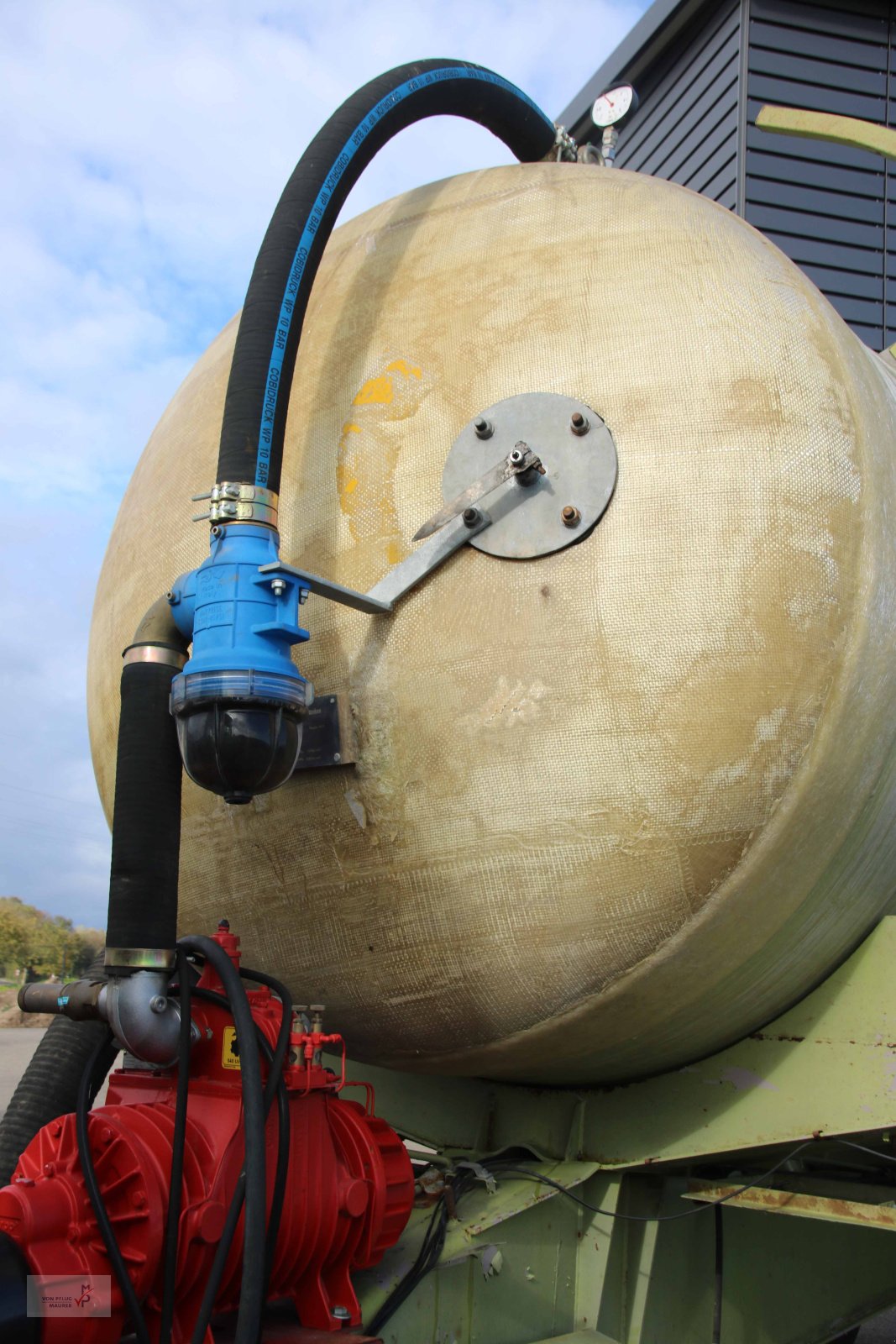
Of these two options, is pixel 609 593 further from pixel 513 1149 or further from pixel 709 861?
pixel 513 1149

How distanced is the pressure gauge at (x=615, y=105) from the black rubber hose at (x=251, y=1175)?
318 cm

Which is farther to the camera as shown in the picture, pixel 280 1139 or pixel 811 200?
pixel 811 200

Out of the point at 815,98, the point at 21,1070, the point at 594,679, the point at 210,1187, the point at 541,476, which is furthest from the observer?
the point at 21,1070

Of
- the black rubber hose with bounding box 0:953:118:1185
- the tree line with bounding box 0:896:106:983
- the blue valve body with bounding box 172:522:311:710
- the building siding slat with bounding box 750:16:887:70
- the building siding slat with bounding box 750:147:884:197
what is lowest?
the black rubber hose with bounding box 0:953:118:1185

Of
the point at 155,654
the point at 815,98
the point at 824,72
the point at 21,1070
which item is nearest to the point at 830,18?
the point at 824,72

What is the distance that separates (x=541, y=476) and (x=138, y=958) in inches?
46.5

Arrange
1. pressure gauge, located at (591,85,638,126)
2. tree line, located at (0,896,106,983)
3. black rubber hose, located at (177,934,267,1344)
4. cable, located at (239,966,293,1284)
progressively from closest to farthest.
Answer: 1. black rubber hose, located at (177,934,267,1344)
2. cable, located at (239,966,293,1284)
3. pressure gauge, located at (591,85,638,126)
4. tree line, located at (0,896,106,983)

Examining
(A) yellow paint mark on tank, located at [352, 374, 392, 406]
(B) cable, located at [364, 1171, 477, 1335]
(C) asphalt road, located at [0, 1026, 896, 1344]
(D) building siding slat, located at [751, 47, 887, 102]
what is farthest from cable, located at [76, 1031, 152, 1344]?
(D) building siding slat, located at [751, 47, 887, 102]

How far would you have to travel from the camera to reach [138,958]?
2.04 metres

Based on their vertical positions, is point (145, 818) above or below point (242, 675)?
below

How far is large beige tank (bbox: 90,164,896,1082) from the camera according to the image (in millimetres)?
2156

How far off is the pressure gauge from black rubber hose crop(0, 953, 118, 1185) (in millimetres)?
3153

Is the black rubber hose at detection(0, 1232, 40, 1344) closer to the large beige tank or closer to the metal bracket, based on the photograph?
the large beige tank

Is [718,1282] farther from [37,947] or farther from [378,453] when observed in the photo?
[37,947]
